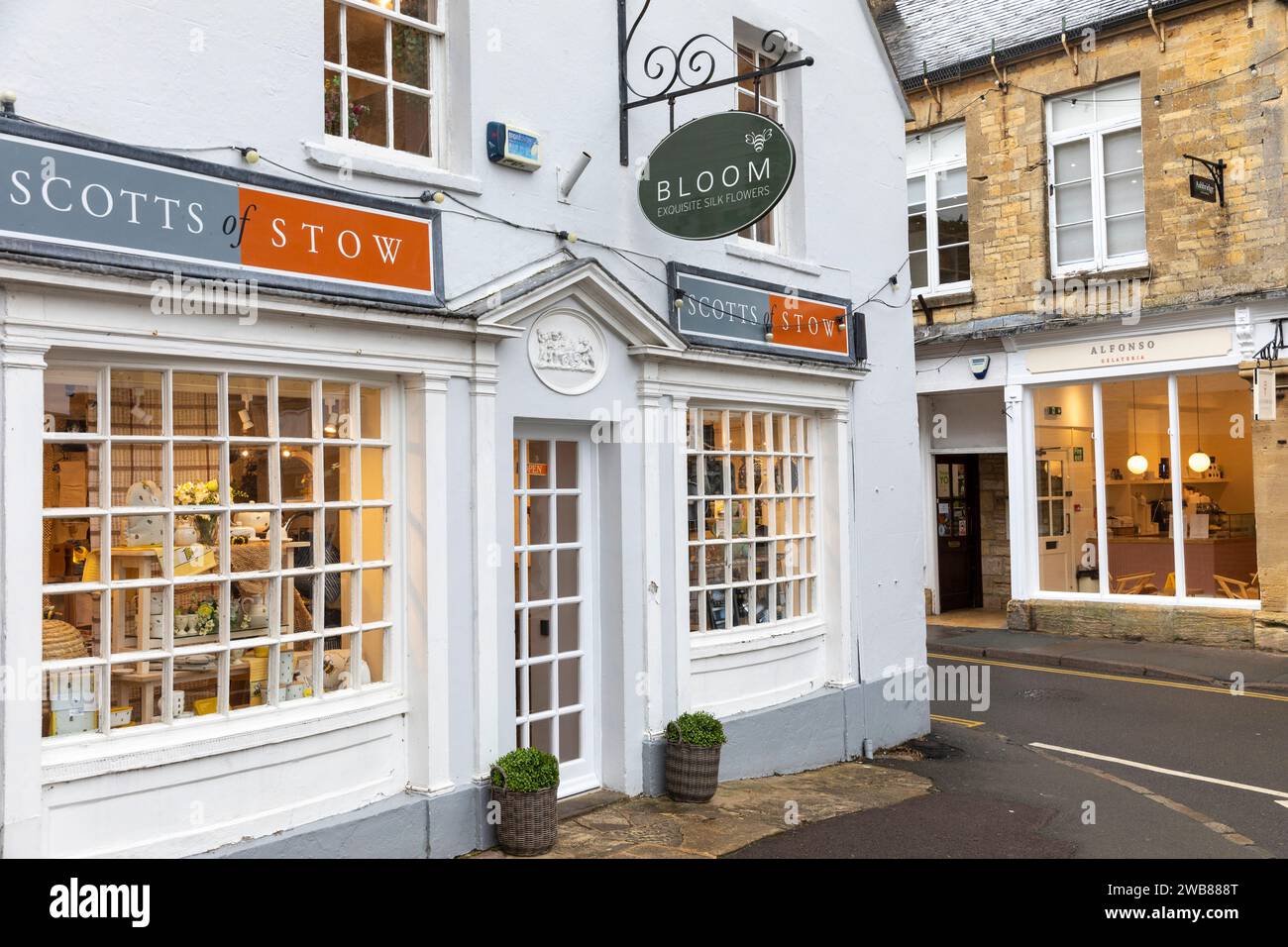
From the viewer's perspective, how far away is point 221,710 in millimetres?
5625

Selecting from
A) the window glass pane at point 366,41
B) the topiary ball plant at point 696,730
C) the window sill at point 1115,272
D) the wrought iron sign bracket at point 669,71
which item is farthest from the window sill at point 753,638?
the window sill at point 1115,272

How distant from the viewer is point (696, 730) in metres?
7.80

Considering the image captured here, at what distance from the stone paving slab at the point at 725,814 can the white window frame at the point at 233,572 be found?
5.08 feet

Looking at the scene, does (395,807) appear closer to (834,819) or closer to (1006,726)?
(834,819)

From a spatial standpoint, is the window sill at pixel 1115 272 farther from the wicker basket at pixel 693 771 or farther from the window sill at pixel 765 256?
the wicker basket at pixel 693 771

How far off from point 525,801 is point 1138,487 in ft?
41.7

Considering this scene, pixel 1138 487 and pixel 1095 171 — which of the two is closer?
pixel 1095 171

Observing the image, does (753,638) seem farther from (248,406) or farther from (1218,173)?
(1218,173)

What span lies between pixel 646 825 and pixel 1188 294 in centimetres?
1158

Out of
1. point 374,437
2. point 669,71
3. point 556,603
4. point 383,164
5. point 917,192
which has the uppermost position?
point 917,192

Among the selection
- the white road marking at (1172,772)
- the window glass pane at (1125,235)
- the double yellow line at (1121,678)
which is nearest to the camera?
the white road marking at (1172,772)

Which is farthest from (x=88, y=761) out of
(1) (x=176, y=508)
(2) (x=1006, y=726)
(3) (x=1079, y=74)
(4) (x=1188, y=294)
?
(3) (x=1079, y=74)

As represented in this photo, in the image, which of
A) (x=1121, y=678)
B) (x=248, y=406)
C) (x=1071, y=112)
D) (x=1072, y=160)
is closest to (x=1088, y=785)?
(x=1121, y=678)

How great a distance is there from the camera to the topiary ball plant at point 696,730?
25.5 feet
